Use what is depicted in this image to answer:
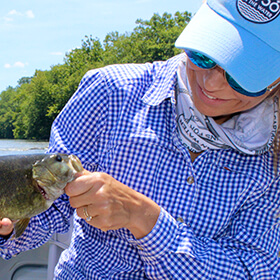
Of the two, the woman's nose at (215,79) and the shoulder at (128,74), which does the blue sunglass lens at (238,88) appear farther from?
the shoulder at (128,74)

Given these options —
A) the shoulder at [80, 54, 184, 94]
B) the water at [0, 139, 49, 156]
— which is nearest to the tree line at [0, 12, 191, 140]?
the water at [0, 139, 49, 156]

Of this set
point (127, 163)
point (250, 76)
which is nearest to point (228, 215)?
point (127, 163)

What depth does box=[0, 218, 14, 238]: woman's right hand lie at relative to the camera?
6.20 ft

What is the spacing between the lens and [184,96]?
7.37 feet

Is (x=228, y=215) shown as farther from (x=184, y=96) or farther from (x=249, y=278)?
(x=184, y=96)

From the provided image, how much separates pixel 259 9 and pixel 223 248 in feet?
4.25

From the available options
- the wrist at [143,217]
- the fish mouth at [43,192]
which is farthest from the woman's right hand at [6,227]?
the wrist at [143,217]

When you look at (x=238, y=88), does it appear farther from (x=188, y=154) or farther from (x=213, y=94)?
(x=188, y=154)

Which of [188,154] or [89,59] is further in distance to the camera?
[89,59]

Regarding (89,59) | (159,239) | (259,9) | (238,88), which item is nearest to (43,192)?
(159,239)

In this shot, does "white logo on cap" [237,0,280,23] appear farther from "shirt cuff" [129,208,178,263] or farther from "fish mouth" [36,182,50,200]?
"fish mouth" [36,182,50,200]

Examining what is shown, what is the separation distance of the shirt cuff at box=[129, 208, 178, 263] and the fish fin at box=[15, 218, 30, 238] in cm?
56

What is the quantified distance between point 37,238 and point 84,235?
0.27m

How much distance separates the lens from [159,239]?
189cm
